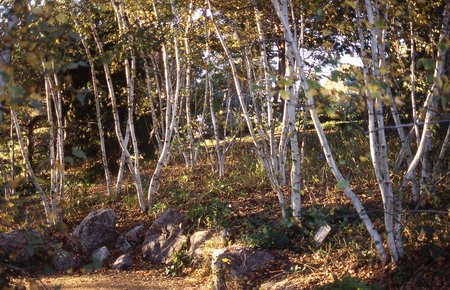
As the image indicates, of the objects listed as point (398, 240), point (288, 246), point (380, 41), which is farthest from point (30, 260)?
point (380, 41)

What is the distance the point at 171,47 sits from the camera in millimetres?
9727

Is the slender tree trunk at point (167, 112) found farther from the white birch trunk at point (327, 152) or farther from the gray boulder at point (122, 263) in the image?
the white birch trunk at point (327, 152)

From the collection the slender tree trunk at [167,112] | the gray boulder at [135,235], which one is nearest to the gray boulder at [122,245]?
the gray boulder at [135,235]

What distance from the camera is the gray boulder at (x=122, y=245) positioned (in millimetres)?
8328

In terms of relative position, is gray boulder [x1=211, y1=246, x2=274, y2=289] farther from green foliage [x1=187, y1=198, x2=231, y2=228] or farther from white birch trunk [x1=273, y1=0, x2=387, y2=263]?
white birch trunk [x1=273, y1=0, x2=387, y2=263]

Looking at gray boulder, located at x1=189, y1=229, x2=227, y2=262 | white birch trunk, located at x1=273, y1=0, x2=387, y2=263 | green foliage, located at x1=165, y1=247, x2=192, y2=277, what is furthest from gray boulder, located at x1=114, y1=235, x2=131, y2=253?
white birch trunk, located at x1=273, y1=0, x2=387, y2=263

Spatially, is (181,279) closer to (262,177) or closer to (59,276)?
(59,276)

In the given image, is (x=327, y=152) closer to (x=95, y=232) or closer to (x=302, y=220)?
(x=302, y=220)

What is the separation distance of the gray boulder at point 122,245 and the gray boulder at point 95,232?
11cm

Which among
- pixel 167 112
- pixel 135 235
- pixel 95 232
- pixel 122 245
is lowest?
pixel 122 245

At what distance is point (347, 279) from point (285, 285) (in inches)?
41.2

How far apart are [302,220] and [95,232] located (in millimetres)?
3349

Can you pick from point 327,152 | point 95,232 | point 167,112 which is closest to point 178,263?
point 95,232

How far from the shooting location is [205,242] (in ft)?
24.2
